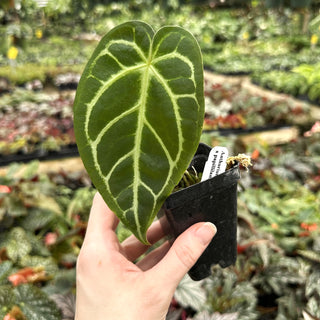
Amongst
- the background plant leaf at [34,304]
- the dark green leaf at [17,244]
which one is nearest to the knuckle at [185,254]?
the background plant leaf at [34,304]

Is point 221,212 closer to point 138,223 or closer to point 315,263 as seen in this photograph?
point 138,223

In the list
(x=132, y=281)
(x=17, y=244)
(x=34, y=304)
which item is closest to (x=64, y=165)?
(x=17, y=244)

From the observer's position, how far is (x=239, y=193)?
1.69 metres

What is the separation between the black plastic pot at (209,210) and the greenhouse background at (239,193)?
0.24m

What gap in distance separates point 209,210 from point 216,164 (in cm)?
11

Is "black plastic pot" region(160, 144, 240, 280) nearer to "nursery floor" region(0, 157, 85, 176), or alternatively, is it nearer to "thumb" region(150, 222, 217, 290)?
"thumb" region(150, 222, 217, 290)

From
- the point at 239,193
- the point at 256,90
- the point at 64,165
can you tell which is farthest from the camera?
the point at 256,90

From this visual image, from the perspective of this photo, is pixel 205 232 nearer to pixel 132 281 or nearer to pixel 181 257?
pixel 181 257

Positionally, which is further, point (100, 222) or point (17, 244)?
point (17, 244)

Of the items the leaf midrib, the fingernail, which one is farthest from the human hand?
the leaf midrib

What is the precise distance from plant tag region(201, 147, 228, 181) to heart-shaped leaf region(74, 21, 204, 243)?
87mm

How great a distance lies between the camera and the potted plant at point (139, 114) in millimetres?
551

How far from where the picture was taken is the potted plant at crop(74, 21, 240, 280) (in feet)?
1.81

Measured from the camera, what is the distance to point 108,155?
0.58 m
